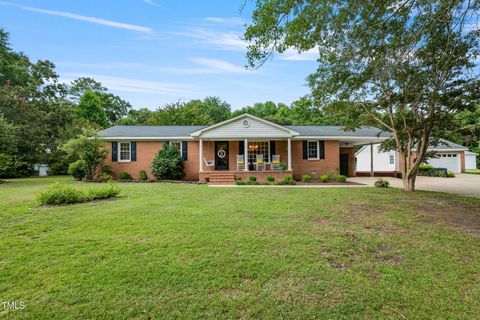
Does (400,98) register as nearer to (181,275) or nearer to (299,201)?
(299,201)

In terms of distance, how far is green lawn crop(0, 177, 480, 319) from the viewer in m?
2.50

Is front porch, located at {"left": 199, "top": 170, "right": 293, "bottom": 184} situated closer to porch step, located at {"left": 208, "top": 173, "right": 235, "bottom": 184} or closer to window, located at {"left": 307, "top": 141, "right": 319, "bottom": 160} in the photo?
porch step, located at {"left": 208, "top": 173, "right": 235, "bottom": 184}

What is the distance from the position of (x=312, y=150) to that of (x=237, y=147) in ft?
17.7

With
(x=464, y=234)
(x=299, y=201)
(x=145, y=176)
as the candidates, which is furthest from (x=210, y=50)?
(x=464, y=234)

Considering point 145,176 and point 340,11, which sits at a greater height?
point 340,11

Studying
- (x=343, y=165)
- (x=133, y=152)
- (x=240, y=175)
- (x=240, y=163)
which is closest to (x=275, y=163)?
(x=240, y=163)

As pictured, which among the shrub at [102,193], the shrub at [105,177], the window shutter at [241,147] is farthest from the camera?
the window shutter at [241,147]

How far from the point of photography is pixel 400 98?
389 inches

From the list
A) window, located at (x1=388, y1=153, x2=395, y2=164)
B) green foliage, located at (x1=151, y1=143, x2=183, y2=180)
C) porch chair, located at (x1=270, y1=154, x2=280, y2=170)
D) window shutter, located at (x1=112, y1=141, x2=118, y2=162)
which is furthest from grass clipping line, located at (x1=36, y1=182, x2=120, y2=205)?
window, located at (x1=388, y1=153, x2=395, y2=164)

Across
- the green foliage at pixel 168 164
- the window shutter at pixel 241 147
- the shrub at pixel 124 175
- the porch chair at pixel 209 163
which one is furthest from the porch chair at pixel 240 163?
the shrub at pixel 124 175

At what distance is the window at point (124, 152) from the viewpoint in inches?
647

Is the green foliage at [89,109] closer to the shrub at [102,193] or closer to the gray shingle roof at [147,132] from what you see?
the gray shingle roof at [147,132]

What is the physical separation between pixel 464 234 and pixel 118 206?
328 inches

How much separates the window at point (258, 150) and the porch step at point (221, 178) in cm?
275
